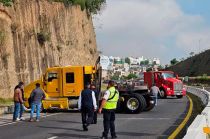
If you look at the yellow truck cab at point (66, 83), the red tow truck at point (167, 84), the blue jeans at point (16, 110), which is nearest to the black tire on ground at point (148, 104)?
the yellow truck cab at point (66, 83)

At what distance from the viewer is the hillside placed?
140250 mm

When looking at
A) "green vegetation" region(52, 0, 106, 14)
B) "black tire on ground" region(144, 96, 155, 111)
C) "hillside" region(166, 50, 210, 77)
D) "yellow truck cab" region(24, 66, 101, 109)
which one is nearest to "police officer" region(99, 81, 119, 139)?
"yellow truck cab" region(24, 66, 101, 109)

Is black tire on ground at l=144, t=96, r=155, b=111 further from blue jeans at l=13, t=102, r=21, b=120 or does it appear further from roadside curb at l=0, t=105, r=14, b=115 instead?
roadside curb at l=0, t=105, r=14, b=115

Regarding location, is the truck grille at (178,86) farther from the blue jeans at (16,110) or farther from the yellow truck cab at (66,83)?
the blue jeans at (16,110)

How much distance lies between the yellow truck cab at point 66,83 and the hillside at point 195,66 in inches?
4332

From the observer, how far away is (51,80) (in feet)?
94.4

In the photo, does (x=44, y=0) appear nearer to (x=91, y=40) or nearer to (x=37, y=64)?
(x=37, y=64)

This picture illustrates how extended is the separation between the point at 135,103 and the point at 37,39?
81.8 feet

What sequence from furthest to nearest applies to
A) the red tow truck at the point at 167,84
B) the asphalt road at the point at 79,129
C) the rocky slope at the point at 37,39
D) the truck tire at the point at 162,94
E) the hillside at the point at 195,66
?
the hillside at the point at 195,66 < the truck tire at the point at 162,94 < the red tow truck at the point at 167,84 < the rocky slope at the point at 37,39 < the asphalt road at the point at 79,129

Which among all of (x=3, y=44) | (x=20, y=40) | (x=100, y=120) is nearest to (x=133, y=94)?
(x=100, y=120)

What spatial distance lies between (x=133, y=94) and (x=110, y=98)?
1147 centimetres

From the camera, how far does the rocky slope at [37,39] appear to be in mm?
41125

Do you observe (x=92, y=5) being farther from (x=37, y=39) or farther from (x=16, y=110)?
(x=16, y=110)

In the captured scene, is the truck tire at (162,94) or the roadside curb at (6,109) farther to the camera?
the truck tire at (162,94)
